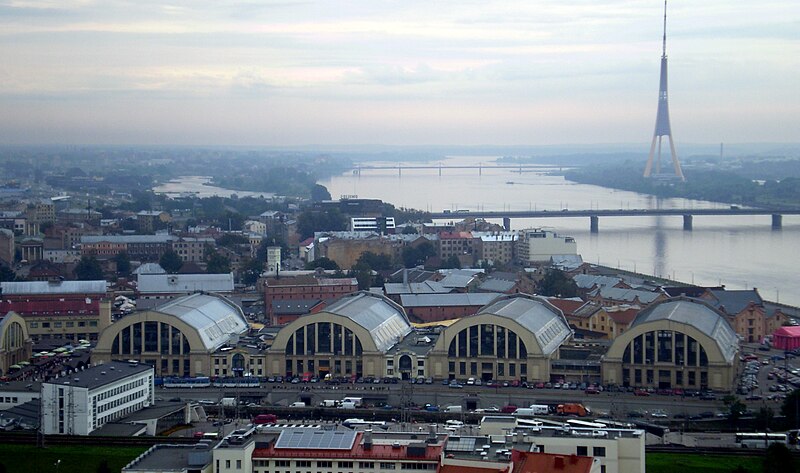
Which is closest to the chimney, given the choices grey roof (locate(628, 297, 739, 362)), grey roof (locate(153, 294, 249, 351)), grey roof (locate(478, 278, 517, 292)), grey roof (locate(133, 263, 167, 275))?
grey roof (locate(628, 297, 739, 362))

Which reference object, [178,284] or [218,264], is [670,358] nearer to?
[178,284]

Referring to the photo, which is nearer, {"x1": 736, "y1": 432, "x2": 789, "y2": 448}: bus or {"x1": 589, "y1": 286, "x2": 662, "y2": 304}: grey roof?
{"x1": 736, "y1": 432, "x2": 789, "y2": 448}: bus

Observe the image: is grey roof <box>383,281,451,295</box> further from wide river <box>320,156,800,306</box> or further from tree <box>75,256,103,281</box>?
tree <box>75,256,103,281</box>

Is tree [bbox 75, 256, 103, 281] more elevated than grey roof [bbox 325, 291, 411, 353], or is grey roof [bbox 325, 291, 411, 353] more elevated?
tree [bbox 75, 256, 103, 281]

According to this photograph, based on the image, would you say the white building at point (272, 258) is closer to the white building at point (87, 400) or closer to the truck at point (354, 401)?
the truck at point (354, 401)

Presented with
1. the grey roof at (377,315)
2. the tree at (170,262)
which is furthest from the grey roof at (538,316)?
the tree at (170,262)

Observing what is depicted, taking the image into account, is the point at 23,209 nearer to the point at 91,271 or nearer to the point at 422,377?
the point at 91,271

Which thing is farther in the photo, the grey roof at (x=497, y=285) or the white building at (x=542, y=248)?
the white building at (x=542, y=248)
